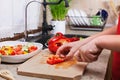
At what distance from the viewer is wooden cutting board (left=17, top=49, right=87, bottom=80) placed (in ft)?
2.63

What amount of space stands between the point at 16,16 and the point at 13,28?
97 mm

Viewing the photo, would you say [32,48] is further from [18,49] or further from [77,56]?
[77,56]

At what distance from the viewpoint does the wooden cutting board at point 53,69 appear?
2.63 ft

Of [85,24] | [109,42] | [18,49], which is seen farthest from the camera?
[85,24]

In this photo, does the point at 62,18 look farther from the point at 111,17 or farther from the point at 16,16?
the point at 111,17

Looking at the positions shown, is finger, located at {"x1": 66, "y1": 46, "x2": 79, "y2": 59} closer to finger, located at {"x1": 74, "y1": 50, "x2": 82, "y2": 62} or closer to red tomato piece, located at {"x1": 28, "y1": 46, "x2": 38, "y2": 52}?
finger, located at {"x1": 74, "y1": 50, "x2": 82, "y2": 62}

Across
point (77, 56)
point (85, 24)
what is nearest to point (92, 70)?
point (77, 56)

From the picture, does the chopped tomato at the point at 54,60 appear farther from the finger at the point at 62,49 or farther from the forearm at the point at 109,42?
the forearm at the point at 109,42

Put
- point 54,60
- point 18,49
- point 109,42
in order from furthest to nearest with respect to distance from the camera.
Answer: point 18,49 < point 54,60 < point 109,42

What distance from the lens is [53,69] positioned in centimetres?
86

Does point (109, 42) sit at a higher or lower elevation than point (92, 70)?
higher

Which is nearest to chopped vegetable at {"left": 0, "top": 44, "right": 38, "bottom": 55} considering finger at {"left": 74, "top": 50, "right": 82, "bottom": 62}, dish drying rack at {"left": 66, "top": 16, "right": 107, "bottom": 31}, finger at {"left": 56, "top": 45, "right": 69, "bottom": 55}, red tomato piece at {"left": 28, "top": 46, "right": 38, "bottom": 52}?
red tomato piece at {"left": 28, "top": 46, "right": 38, "bottom": 52}

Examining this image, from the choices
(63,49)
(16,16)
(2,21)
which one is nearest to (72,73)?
(63,49)

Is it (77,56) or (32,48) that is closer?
(77,56)
